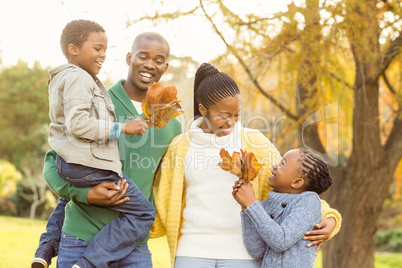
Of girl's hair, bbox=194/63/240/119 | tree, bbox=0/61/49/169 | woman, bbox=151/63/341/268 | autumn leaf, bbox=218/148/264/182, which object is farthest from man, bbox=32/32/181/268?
tree, bbox=0/61/49/169

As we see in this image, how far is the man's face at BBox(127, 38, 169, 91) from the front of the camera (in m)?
2.32

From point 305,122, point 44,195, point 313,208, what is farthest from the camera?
point 44,195

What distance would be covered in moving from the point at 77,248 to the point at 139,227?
1.00 ft

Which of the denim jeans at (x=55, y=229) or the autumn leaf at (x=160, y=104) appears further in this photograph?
the denim jeans at (x=55, y=229)

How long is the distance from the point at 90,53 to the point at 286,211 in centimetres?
118

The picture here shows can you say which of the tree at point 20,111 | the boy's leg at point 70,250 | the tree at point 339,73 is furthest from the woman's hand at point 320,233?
the tree at point 20,111

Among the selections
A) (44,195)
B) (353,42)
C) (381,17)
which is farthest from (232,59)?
(44,195)

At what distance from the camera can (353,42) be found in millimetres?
3760

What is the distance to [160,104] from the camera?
200 cm

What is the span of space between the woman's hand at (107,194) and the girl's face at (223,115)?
57 cm

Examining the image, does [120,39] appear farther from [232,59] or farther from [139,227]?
[139,227]

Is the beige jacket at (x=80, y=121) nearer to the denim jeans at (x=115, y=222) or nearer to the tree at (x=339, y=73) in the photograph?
the denim jeans at (x=115, y=222)

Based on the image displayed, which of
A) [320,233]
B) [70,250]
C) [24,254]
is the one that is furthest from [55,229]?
[24,254]

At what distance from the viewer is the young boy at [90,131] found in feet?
6.34
